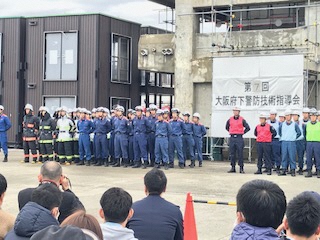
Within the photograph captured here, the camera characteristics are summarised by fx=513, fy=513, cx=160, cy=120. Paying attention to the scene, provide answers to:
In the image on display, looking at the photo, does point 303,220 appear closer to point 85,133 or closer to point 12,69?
point 85,133

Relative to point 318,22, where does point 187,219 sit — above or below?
below

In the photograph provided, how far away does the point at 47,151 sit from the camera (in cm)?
1773

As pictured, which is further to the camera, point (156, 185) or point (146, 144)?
point (146, 144)

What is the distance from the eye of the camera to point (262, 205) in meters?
2.97

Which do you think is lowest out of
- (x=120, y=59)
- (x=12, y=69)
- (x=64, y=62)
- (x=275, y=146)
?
(x=275, y=146)

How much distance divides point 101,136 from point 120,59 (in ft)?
28.8

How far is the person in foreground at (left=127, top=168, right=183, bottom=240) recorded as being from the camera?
4449 mm

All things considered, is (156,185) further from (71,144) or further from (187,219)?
(71,144)

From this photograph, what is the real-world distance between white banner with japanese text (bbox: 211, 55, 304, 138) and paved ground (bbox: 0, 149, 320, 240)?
1929mm

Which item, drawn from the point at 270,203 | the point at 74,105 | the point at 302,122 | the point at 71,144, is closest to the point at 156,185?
the point at 270,203

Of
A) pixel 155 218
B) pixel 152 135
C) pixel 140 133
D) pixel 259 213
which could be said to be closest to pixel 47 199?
pixel 155 218

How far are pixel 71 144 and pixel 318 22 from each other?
9.92 meters

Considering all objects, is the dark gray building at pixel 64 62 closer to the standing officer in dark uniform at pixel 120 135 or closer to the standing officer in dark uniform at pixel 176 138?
the standing officer in dark uniform at pixel 120 135

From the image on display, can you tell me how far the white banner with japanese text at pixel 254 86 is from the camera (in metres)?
17.6
